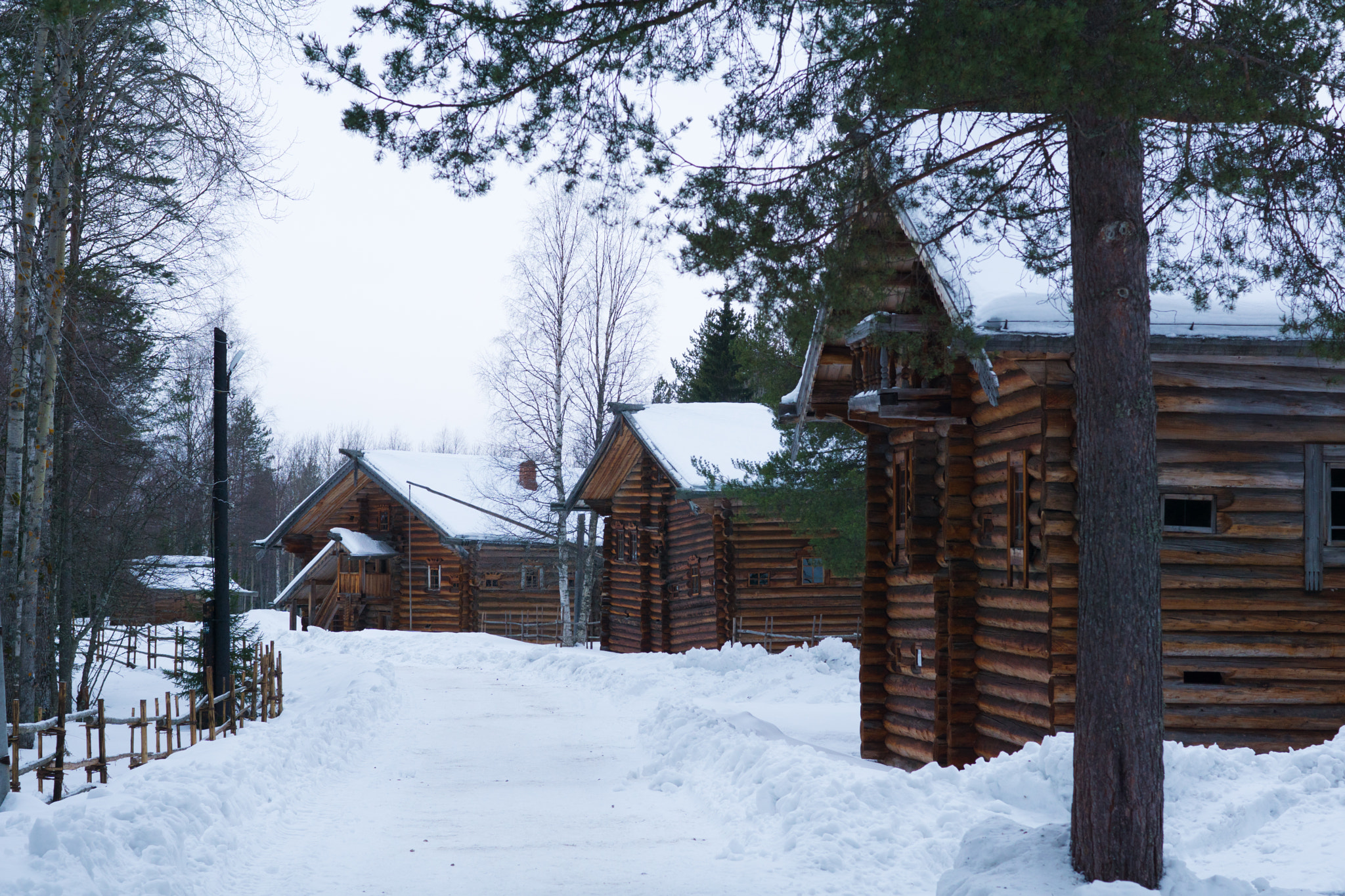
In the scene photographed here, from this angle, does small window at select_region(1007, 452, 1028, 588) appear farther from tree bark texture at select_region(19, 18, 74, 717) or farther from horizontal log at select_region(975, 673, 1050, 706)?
tree bark texture at select_region(19, 18, 74, 717)

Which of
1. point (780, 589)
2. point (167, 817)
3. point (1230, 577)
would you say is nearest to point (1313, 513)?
point (1230, 577)

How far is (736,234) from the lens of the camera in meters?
8.09

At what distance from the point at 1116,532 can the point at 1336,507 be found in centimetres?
564

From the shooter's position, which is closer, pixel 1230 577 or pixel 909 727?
pixel 1230 577

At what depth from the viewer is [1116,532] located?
6680 mm

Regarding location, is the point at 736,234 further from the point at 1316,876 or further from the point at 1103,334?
the point at 1316,876

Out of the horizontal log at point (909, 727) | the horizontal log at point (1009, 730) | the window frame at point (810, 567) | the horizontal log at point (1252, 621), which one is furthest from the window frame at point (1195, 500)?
the window frame at point (810, 567)

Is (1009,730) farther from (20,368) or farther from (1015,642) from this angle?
(20,368)

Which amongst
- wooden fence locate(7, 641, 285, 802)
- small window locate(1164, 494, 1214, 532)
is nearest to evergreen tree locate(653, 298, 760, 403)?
wooden fence locate(7, 641, 285, 802)

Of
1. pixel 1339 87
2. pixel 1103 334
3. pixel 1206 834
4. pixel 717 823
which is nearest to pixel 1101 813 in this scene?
pixel 1206 834

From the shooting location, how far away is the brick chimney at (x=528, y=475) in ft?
110

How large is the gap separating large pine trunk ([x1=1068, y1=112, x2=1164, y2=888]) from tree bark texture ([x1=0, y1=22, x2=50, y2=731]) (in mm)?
9555

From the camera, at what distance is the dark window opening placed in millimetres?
10789

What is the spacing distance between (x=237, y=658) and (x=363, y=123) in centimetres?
1478
